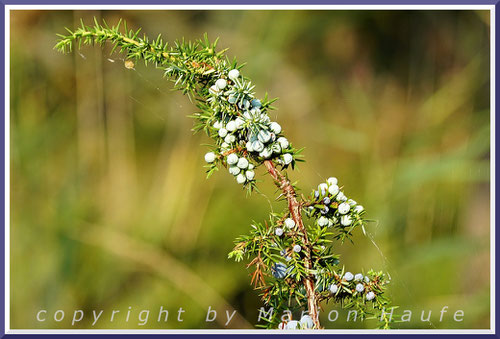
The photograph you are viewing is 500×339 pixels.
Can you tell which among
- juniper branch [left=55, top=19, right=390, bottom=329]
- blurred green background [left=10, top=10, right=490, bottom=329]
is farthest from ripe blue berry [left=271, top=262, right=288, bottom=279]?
blurred green background [left=10, top=10, right=490, bottom=329]

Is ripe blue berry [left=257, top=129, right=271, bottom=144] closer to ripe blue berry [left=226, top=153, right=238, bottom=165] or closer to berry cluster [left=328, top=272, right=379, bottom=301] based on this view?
ripe blue berry [left=226, top=153, right=238, bottom=165]

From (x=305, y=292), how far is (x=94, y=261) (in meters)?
1.01

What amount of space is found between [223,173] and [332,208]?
36.6 inches

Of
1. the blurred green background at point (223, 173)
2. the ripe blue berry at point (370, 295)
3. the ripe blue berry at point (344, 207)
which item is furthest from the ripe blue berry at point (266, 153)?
the blurred green background at point (223, 173)

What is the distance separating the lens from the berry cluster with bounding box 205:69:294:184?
0.65 meters

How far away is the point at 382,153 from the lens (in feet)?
5.61

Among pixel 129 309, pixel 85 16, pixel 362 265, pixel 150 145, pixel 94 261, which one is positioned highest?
pixel 85 16

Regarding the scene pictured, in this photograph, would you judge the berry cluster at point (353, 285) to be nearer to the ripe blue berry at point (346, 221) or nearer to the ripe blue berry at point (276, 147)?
the ripe blue berry at point (346, 221)

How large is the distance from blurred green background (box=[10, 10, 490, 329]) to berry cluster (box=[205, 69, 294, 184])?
86 cm

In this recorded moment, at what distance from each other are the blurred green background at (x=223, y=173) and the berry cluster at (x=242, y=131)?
0.86m

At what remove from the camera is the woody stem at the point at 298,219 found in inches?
25.6

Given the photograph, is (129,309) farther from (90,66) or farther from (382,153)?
(382,153)

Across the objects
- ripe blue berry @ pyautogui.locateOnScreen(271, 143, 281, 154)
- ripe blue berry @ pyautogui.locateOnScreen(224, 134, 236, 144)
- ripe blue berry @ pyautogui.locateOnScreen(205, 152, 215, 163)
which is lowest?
ripe blue berry @ pyautogui.locateOnScreen(205, 152, 215, 163)

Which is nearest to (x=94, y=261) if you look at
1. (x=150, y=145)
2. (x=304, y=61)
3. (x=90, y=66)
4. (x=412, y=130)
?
(x=150, y=145)
